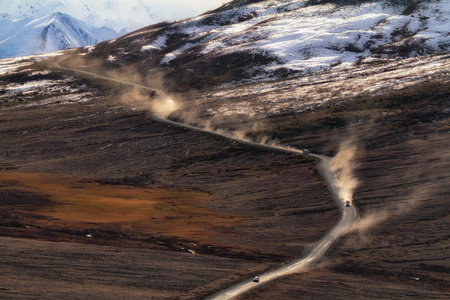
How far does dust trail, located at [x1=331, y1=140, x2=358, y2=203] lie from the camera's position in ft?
209

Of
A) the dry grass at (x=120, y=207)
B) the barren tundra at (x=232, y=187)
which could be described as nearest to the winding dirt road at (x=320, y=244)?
the barren tundra at (x=232, y=187)

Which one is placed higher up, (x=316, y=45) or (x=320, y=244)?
(x=316, y=45)

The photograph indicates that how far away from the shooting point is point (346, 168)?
72.3 m

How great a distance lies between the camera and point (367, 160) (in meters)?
74.0

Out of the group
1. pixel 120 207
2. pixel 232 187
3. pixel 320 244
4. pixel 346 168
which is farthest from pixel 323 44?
pixel 320 244

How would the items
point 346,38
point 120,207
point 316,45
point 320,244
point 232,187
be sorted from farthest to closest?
point 346,38 → point 316,45 → point 232,187 → point 120,207 → point 320,244

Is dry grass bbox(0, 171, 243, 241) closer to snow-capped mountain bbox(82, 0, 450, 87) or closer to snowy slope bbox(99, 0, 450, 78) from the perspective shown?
snow-capped mountain bbox(82, 0, 450, 87)

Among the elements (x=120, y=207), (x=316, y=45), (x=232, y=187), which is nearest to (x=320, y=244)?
(x=232, y=187)

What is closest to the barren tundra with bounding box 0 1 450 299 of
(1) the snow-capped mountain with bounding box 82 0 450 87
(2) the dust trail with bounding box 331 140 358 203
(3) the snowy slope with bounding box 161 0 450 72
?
(2) the dust trail with bounding box 331 140 358 203

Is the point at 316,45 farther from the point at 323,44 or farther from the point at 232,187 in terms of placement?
the point at 232,187

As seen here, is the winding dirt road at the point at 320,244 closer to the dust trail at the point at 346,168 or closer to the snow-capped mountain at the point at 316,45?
the dust trail at the point at 346,168

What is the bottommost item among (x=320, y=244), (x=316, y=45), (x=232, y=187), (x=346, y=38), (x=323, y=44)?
(x=320, y=244)

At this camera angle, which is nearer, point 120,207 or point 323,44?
point 120,207

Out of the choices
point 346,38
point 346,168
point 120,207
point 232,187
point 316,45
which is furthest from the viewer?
point 346,38
